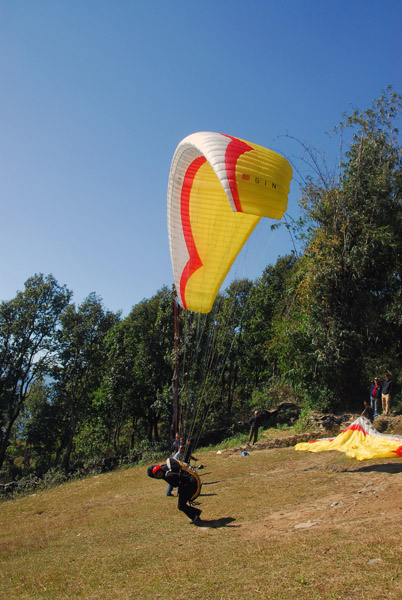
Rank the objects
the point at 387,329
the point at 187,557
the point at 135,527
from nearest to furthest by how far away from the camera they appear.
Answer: the point at 187,557 → the point at 135,527 → the point at 387,329

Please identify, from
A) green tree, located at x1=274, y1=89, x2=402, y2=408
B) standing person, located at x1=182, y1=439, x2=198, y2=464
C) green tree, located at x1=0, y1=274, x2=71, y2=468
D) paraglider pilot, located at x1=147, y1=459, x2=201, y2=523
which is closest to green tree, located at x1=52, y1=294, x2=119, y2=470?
green tree, located at x1=0, y1=274, x2=71, y2=468

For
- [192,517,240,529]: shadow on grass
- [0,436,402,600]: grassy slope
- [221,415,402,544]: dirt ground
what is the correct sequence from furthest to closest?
[192,517,240,529]: shadow on grass < [221,415,402,544]: dirt ground < [0,436,402,600]: grassy slope

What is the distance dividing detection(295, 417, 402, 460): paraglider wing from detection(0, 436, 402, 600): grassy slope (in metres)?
0.39

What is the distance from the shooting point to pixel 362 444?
9.43 meters

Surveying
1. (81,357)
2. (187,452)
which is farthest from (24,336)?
(187,452)

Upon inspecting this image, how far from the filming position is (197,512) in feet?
20.4

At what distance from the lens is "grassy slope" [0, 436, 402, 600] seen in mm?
3648

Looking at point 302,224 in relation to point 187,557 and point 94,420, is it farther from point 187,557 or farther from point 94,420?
point 94,420

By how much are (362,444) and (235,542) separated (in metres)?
5.64

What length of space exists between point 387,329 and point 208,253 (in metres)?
11.0

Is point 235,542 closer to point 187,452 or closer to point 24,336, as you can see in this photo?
point 187,452

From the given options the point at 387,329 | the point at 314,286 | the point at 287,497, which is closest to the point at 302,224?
the point at 314,286

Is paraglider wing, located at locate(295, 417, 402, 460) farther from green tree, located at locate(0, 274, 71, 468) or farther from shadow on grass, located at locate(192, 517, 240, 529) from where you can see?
green tree, located at locate(0, 274, 71, 468)

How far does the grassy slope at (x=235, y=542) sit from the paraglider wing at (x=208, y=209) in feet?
13.1
